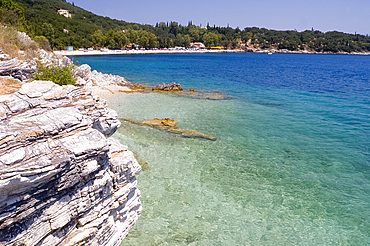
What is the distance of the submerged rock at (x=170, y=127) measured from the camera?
19.3 metres

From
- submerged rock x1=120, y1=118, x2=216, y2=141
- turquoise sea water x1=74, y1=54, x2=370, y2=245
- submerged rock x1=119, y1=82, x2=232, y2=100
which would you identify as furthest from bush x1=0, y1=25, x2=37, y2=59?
submerged rock x1=119, y1=82, x2=232, y2=100

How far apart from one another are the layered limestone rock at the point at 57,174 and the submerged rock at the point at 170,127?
33.7 ft

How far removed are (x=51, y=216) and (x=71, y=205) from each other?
547 mm

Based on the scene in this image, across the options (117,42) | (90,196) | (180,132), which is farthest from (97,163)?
(117,42)

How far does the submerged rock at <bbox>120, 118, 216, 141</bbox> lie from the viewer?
63.2 feet

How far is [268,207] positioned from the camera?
11.6 m

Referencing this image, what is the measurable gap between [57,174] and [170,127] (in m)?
14.8

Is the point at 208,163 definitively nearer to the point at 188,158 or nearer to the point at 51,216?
the point at 188,158

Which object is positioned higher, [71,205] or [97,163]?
[97,163]

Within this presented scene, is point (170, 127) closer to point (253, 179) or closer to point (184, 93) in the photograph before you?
point (253, 179)

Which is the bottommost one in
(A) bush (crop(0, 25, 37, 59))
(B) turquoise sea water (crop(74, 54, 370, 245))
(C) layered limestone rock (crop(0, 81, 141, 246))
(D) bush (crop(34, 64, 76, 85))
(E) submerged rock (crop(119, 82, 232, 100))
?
(B) turquoise sea water (crop(74, 54, 370, 245))

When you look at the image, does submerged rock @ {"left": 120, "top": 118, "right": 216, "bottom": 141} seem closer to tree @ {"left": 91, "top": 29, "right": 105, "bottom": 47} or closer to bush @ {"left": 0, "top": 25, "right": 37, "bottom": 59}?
bush @ {"left": 0, "top": 25, "right": 37, "bottom": 59}

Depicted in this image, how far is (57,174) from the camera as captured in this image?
6.28 metres

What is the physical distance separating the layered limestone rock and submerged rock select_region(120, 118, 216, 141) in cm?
1028
